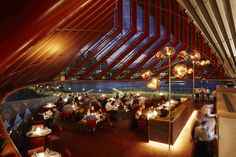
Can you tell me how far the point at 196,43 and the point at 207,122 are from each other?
10804 millimetres

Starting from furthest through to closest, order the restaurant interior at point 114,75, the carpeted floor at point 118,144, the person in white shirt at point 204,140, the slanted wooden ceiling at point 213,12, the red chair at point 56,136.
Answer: the red chair at point 56,136
the carpeted floor at point 118,144
the person in white shirt at point 204,140
the slanted wooden ceiling at point 213,12
the restaurant interior at point 114,75

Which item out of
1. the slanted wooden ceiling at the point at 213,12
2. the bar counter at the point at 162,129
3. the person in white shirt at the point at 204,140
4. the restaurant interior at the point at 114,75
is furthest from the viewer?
the bar counter at the point at 162,129

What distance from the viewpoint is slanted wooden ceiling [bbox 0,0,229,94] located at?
89 cm

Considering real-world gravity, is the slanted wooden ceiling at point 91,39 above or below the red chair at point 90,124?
above

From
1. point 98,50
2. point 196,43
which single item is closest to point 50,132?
point 98,50

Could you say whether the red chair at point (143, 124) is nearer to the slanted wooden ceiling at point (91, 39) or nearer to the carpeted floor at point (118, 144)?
the carpeted floor at point (118, 144)

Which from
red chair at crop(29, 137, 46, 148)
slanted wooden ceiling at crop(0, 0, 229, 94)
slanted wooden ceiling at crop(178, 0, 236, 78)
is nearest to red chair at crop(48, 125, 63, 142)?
red chair at crop(29, 137, 46, 148)

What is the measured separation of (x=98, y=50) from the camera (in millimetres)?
15180

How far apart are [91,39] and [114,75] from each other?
7.11m

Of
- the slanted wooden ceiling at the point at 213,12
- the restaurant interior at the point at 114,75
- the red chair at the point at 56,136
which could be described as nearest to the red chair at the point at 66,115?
the restaurant interior at the point at 114,75

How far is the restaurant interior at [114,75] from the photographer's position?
44.8 inches

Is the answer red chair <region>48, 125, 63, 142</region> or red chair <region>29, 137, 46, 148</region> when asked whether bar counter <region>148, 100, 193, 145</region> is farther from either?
red chair <region>29, 137, 46, 148</region>

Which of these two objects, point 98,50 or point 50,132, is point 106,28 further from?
point 50,132

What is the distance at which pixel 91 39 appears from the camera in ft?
39.4
